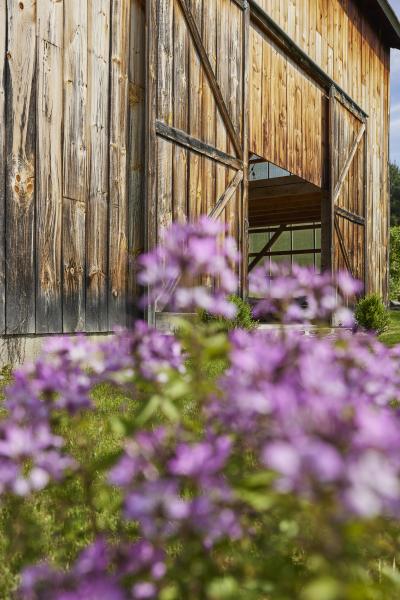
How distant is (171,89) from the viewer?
6000 mm

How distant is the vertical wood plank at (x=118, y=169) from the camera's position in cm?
534

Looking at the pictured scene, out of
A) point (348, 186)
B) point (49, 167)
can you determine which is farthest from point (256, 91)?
point (49, 167)

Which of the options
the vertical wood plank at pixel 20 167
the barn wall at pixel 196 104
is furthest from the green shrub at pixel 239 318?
the vertical wood plank at pixel 20 167

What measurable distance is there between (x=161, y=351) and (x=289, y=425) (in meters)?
0.69

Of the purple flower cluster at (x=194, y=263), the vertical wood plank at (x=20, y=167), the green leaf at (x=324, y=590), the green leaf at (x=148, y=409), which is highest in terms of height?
the vertical wood plank at (x=20, y=167)

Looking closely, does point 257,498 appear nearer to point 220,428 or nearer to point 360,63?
point 220,428

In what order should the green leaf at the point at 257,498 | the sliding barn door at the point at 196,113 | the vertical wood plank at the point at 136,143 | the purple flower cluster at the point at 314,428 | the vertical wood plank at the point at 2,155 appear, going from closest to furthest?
the purple flower cluster at the point at 314,428
the green leaf at the point at 257,498
the vertical wood plank at the point at 2,155
the vertical wood plank at the point at 136,143
the sliding barn door at the point at 196,113

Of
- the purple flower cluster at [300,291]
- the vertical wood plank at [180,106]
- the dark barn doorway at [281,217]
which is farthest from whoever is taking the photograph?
the dark barn doorway at [281,217]

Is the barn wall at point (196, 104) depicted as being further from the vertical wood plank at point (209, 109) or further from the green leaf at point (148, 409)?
the green leaf at point (148, 409)

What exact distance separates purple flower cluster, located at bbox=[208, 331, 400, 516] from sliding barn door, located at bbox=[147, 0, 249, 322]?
4.55 meters

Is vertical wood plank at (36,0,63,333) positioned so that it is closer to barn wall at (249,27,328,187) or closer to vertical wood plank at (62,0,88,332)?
vertical wood plank at (62,0,88,332)

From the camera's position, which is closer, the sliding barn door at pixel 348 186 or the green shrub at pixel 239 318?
the green shrub at pixel 239 318

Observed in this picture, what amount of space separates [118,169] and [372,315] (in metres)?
5.34

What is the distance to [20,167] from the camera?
14.8ft
